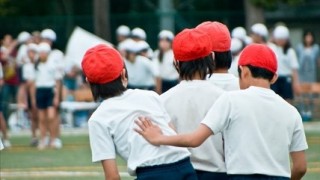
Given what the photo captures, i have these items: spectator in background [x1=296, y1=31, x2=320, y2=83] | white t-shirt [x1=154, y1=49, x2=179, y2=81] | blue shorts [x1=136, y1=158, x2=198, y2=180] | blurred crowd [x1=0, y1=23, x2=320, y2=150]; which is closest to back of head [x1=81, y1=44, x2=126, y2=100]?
blue shorts [x1=136, y1=158, x2=198, y2=180]

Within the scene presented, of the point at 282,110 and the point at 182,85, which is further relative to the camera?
the point at 182,85

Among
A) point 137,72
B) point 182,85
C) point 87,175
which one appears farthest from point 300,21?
point 182,85

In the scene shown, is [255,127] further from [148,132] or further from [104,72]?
[104,72]

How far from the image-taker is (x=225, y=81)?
30.2ft

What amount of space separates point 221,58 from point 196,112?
2.07 ft

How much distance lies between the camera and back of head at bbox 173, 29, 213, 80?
8758 millimetres

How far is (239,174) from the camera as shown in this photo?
8.24 metres

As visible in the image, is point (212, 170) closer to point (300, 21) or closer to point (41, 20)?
point (41, 20)

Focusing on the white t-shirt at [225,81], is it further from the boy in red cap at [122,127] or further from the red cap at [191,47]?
the boy in red cap at [122,127]

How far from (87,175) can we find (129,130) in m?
8.29

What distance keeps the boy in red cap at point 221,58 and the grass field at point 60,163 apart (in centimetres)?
622

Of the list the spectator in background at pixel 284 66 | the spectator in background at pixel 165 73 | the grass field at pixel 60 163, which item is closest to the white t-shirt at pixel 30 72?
the grass field at pixel 60 163

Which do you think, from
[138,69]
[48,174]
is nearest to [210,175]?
[48,174]

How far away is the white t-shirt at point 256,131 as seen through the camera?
323 inches
